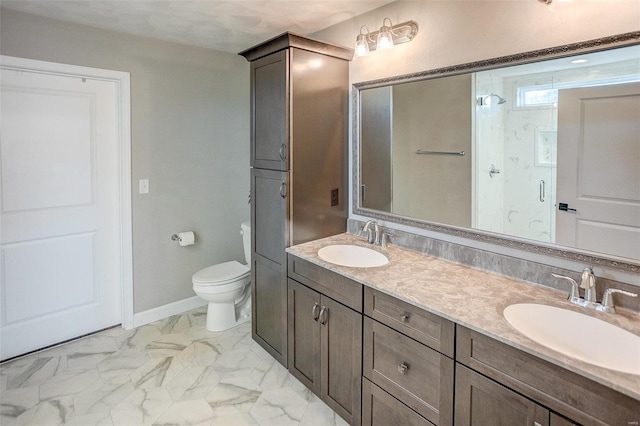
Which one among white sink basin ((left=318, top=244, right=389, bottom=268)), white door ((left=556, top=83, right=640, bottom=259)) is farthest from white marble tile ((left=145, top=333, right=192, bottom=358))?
white door ((left=556, top=83, right=640, bottom=259))

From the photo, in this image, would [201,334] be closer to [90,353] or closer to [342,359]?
[90,353]

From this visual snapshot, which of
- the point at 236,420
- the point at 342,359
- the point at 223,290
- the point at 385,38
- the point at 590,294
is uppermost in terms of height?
the point at 385,38

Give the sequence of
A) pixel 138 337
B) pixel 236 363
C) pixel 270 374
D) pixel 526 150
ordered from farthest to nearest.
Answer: pixel 138 337 < pixel 236 363 < pixel 270 374 < pixel 526 150

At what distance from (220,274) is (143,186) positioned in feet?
2.95

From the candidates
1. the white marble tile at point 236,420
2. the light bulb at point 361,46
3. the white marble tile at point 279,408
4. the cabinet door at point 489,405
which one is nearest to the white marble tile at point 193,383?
the white marble tile at point 236,420

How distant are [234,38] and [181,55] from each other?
1.61 ft

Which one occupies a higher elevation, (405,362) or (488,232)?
(488,232)

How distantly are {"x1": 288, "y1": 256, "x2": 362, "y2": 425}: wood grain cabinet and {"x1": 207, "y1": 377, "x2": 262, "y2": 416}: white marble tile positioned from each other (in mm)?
264

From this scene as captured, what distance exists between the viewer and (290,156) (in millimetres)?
2193

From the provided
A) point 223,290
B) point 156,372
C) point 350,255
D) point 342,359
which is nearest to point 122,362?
point 156,372

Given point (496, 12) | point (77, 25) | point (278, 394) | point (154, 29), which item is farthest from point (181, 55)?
point (278, 394)

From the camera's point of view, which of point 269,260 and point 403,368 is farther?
point 269,260

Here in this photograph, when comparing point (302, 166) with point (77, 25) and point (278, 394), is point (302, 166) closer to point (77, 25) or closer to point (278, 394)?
point (278, 394)

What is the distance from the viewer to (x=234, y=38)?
284 cm
